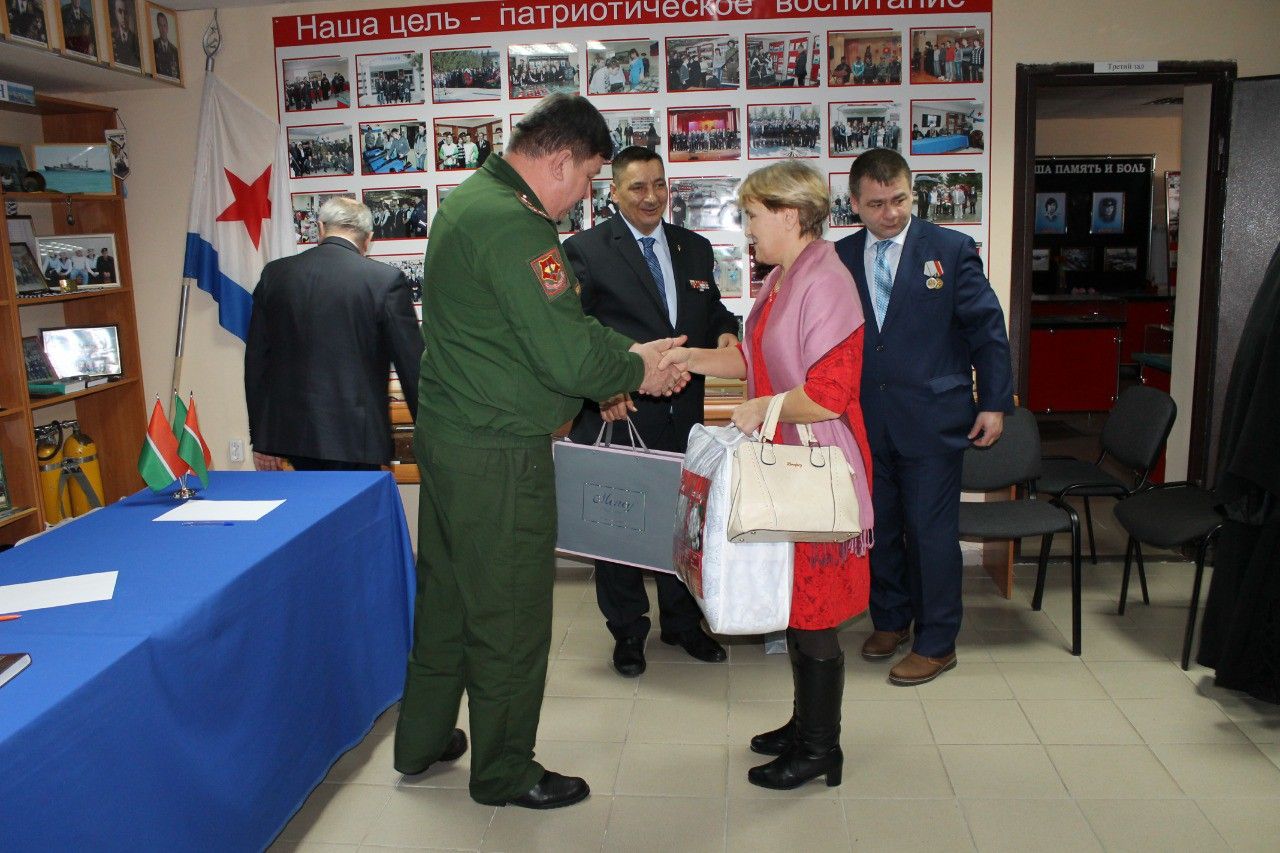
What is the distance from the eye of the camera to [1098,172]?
10688mm

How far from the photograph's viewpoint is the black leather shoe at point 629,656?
338cm

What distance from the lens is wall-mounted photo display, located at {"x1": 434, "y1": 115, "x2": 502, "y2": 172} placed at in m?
4.40

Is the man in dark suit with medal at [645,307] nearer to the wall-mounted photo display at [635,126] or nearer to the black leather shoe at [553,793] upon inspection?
the black leather shoe at [553,793]

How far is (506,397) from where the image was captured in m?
2.26

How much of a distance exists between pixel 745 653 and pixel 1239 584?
1.63m

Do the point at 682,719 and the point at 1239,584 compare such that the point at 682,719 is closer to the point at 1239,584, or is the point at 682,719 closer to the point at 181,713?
the point at 181,713

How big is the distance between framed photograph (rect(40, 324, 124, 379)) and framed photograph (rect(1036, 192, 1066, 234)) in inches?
372

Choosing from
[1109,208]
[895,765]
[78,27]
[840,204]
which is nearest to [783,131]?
[840,204]

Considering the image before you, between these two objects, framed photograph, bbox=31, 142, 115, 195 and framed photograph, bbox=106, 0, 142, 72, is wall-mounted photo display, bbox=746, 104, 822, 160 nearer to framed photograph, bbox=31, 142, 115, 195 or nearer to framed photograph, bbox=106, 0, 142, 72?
framed photograph, bbox=106, 0, 142, 72

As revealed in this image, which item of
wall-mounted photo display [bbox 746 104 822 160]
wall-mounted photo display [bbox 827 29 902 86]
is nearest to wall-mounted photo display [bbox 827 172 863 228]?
wall-mounted photo display [bbox 746 104 822 160]

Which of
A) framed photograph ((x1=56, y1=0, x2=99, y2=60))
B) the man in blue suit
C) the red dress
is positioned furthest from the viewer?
framed photograph ((x1=56, y1=0, x2=99, y2=60))

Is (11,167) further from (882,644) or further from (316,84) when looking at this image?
(882,644)

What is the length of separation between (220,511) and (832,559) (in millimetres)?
1595

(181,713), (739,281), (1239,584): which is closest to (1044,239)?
(739,281)
